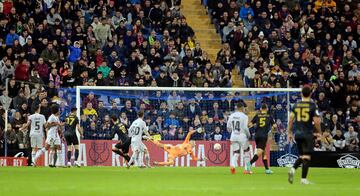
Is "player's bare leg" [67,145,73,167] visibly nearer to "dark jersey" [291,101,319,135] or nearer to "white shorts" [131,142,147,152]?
"white shorts" [131,142,147,152]

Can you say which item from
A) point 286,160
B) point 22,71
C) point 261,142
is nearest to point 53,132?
point 22,71

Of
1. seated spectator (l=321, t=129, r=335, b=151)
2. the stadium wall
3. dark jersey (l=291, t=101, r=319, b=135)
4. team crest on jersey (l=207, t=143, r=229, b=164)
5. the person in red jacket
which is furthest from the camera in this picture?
seated spectator (l=321, t=129, r=335, b=151)

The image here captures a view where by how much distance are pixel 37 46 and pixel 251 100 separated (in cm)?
838

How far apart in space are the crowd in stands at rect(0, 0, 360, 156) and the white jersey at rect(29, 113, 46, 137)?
3.50 ft

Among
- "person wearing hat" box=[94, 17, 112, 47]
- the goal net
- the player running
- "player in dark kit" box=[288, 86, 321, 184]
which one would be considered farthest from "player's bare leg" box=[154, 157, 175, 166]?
"player in dark kit" box=[288, 86, 321, 184]

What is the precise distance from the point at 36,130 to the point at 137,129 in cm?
383

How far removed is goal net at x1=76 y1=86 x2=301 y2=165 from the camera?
3300 centimetres

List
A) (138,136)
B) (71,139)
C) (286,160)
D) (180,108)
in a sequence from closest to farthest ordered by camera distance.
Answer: (138,136) < (71,139) < (180,108) < (286,160)

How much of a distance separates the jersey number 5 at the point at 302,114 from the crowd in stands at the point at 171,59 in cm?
1342

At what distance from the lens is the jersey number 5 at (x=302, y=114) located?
20.0m

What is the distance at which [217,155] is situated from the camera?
33531mm

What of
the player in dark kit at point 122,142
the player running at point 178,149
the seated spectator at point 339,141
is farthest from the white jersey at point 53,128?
the seated spectator at point 339,141

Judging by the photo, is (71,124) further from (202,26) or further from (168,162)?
(202,26)

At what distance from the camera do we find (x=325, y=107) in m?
35.5
